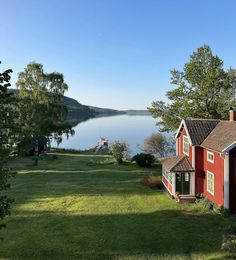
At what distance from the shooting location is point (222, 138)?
70.2 ft

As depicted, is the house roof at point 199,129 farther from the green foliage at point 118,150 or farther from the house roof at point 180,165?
the green foliage at point 118,150

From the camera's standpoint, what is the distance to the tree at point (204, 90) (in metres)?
34.5

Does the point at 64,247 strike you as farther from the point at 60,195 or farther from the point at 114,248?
the point at 60,195

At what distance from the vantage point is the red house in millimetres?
19391

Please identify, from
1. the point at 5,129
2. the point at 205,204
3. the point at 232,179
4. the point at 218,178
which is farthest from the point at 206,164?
the point at 5,129

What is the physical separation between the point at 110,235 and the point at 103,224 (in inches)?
73.2

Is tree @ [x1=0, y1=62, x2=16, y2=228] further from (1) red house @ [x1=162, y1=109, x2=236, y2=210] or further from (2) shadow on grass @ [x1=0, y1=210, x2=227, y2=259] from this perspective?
(1) red house @ [x1=162, y1=109, x2=236, y2=210]

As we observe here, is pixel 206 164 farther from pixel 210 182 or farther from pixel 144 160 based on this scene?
pixel 144 160

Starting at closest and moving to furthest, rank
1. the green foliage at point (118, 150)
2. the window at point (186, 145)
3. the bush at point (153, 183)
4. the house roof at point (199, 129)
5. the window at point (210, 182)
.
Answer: the window at point (210, 182) < the house roof at point (199, 129) < the window at point (186, 145) < the bush at point (153, 183) < the green foliage at point (118, 150)

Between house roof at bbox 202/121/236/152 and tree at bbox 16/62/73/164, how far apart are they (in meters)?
22.9

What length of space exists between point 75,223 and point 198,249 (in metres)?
7.17

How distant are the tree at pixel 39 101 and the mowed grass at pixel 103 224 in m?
12.2

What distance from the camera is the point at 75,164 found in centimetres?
4250

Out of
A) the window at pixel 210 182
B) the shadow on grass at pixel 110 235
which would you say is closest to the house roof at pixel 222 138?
the window at pixel 210 182
